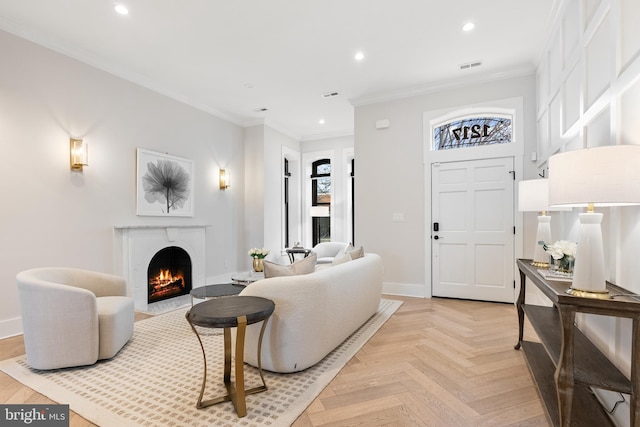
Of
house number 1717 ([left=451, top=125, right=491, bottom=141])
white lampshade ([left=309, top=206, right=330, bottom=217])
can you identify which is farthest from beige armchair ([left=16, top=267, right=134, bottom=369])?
white lampshade ([left=309, top=206, right=330, bottom=217])

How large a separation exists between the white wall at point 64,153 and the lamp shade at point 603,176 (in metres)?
4.62

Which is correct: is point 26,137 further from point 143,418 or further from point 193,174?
point 143,418

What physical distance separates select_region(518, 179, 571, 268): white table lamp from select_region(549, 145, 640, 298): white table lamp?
1.01 meters

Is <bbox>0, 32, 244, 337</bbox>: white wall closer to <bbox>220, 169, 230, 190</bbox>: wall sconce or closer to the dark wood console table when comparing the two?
<bbox>220, 169, 230, 190</bbox>: wall sconce

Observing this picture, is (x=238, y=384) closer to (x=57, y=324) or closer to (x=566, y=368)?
(x=57, y=324)

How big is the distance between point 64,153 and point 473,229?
524 cm

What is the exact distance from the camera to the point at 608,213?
200cm

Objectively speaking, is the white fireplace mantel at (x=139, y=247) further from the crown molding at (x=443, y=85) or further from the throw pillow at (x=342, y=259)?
the crown molding at (x=443, y=85)

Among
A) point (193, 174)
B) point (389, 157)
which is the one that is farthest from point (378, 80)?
point (193, 174)

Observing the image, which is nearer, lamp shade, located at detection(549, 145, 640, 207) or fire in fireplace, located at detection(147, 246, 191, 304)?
lamp shade, located at detection(549, 145, 640, 207)

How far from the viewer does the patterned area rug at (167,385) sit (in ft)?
5.96

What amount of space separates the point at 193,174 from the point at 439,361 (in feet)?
14.7

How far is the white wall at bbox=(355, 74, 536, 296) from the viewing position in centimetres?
474

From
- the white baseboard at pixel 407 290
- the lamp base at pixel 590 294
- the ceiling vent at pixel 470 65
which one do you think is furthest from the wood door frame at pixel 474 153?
the lamp base at pixel 590 294
